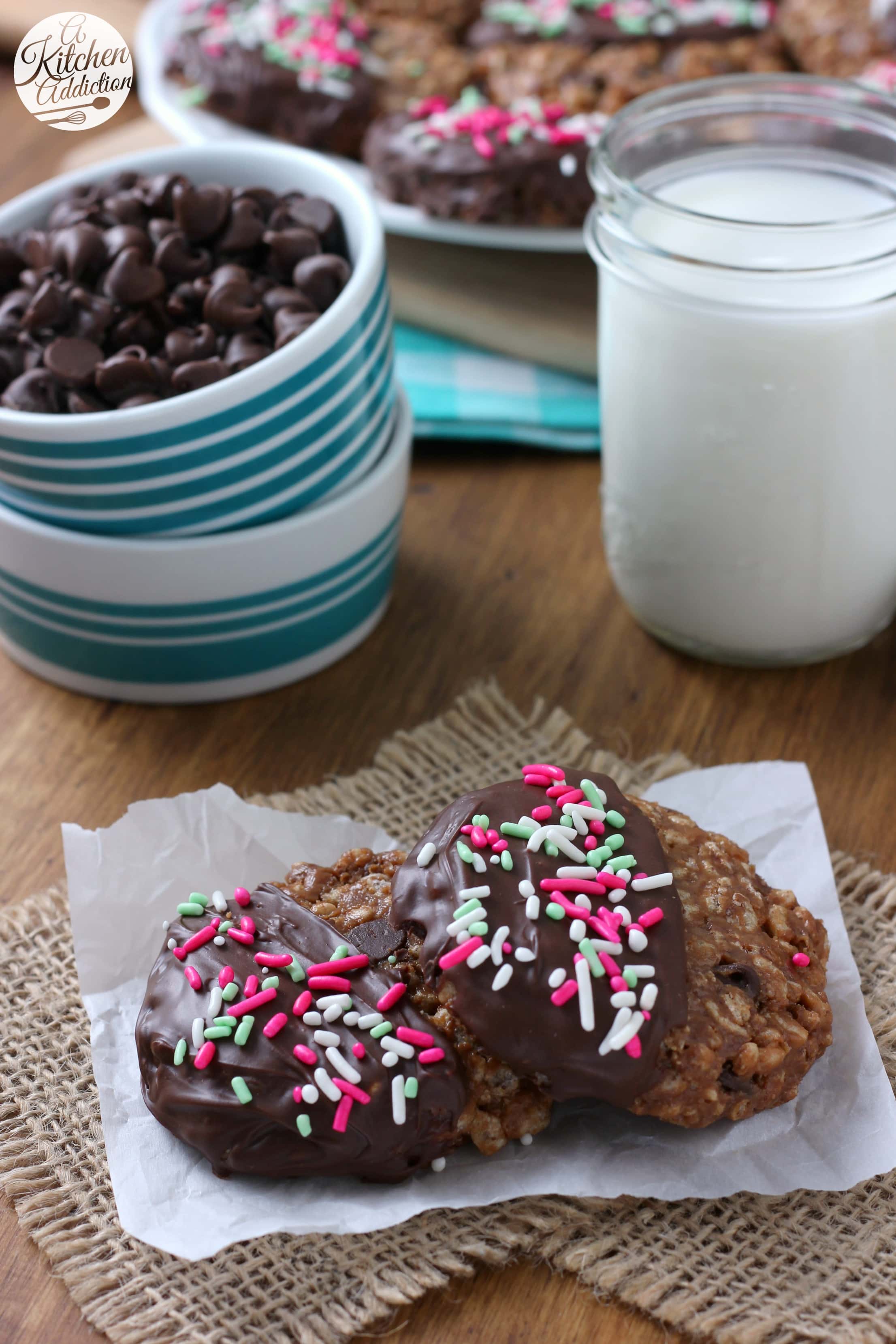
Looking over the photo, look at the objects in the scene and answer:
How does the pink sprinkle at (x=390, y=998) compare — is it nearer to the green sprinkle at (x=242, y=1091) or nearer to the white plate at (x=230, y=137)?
the green sprinkle at (x=242, y=1091)

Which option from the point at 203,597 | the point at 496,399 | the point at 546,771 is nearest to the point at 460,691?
the point at 203,597

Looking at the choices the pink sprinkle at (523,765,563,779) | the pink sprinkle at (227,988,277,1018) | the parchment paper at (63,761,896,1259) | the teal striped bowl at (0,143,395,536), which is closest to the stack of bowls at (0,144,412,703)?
the teal striped bowl at (0,143,395,536)

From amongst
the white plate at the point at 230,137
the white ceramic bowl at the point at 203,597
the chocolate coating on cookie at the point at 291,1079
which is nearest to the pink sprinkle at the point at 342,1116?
the chocolate coating on cookie at the point at 291,1079

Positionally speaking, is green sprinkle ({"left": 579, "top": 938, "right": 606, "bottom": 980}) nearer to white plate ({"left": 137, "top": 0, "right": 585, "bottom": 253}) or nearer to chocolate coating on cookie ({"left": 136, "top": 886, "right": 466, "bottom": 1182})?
chocolate coating on cookie ({"left": 136, "top": 886, "right": 466, "bottom": 1182})

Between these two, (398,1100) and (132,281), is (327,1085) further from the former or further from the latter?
(132,281)

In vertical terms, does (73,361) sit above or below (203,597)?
above

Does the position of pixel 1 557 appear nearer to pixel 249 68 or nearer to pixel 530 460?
pixel 530 460

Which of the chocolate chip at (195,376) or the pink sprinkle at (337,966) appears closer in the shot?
the pink sprinkle at (337,966)
